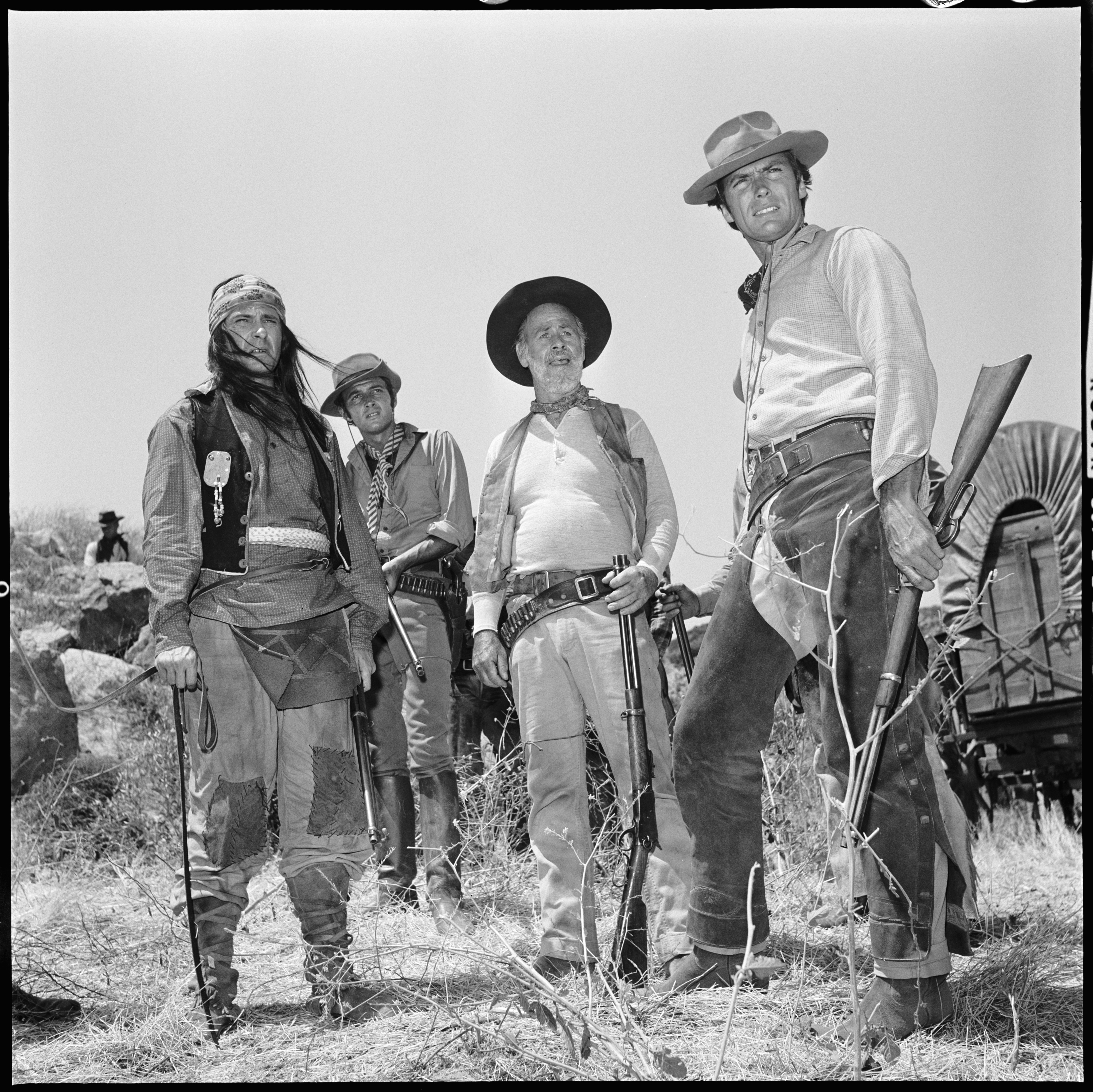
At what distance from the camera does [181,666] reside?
4098 millimetres

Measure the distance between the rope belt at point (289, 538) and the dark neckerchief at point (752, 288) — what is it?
1756 millimetres

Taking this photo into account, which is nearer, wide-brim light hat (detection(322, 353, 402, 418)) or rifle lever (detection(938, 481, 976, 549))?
rifle lever (detection(938, 481, 976, 549))

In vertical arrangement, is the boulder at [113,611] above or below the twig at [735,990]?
above

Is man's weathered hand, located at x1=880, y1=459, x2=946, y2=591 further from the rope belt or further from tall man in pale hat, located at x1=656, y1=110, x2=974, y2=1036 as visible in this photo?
the rope belt

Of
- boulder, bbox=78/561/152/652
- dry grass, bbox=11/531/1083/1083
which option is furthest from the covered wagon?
boulder, bbox=78/561/152/652

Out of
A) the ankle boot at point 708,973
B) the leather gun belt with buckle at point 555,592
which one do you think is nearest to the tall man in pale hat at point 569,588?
the leather gun belt with buckle at point 555,592

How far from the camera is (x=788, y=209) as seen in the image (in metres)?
4.23

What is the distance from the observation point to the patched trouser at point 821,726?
3.51 meters

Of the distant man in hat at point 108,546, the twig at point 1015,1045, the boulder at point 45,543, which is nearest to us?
the twig at point 1015,1045

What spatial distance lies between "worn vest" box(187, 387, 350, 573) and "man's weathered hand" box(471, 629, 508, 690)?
95 cm

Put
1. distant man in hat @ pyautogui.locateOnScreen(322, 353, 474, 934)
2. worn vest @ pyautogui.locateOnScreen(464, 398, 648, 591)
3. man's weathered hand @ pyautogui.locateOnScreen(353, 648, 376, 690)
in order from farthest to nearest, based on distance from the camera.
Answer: distant man in hat @ pyautogui.locateOnScreen(322, 353, 474, 934)
worn vest @ pyautogui.locateOnScreen(464, 398, 648, 591)
man's weathered hand @ pyautogui.locateOnScreen(353, 648, 376, 690)

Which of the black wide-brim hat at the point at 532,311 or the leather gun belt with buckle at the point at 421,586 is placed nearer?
the black wide-brim hat at the point at 532,311

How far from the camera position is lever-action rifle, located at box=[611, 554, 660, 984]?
13.4 ft

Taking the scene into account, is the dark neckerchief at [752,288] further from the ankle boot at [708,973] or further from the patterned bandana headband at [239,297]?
the ankle boot at [708,973]
